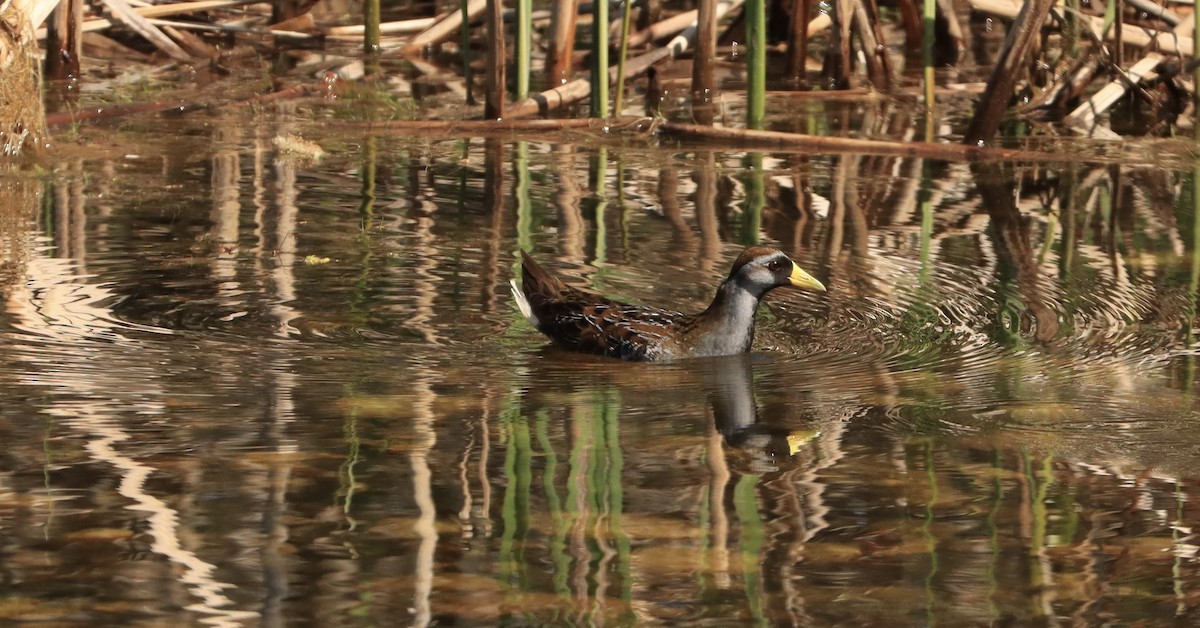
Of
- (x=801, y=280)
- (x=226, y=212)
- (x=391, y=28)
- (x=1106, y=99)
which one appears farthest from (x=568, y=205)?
(x=391, y=28)

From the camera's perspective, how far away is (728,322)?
719 cm

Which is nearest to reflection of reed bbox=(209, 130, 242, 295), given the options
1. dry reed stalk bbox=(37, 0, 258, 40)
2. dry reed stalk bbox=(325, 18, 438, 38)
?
dry reed stalk bbox=(37, 0, 258, 40)

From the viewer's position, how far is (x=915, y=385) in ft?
21.5

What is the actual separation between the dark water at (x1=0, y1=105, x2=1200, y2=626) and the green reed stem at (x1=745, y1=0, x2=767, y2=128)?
112 centimetres

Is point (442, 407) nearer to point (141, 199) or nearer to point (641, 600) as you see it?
point (641, 600)

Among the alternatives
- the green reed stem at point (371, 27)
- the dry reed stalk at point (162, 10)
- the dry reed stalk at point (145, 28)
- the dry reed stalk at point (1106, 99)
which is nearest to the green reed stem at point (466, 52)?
the green reed stem at point (371, 27)

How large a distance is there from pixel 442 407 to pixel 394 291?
5.88 ft

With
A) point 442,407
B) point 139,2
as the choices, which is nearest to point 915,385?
point 442,407

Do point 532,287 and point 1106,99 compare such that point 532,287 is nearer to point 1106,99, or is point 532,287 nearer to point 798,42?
point 1106,99

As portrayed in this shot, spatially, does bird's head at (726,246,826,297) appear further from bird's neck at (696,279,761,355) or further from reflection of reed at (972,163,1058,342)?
reflection of reed at (972,163,1058,342)

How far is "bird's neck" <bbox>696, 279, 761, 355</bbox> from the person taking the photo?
7188mm

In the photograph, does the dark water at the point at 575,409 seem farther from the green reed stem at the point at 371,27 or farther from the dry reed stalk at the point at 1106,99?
the green reed stem at the point at 371,27

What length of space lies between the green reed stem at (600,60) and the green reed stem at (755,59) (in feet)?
2.93

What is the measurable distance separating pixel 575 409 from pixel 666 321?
1.12 metres
